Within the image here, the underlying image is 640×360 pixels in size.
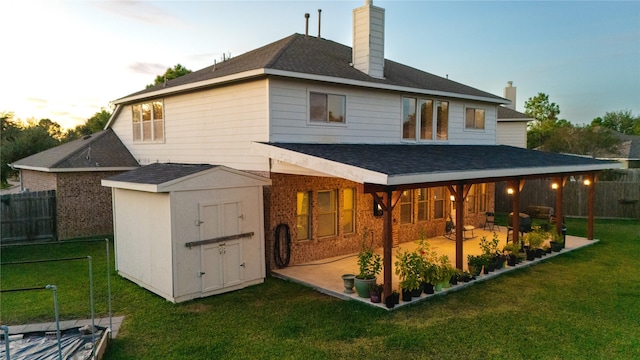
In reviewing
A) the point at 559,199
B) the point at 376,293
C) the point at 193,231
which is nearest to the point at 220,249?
the point at 193,231

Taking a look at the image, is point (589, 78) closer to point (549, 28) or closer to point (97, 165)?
point (549, 28)

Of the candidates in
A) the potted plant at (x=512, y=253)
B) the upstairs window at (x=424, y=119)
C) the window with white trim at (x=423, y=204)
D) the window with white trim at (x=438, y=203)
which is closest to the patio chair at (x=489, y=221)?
the window with white trim at (x=438, y=203)

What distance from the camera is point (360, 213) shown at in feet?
36.9

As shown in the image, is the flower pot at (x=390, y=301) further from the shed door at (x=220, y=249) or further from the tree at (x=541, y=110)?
the tree at (x=541, y=110)

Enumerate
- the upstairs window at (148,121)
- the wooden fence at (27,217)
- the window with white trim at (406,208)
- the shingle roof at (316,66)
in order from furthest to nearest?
the upstairs window at (148,121)
the wooden fence at (27,217)
the window with white trim at (406,208)
the shingle roof at (316,66)

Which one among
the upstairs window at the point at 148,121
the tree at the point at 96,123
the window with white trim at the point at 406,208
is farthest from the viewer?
the tree at the point at 96,123

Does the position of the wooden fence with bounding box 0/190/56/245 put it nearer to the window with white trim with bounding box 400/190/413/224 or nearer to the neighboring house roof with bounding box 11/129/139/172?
the neighboring house roof with bounding box 11/129/139/172

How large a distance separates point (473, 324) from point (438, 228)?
736 centimetres

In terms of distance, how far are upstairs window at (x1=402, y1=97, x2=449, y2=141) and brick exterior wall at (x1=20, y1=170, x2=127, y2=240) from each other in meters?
10.2

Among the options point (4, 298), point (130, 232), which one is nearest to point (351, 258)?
point (130, 232)

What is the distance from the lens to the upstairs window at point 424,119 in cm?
1237

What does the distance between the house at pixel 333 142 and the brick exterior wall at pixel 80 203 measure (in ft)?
5.98

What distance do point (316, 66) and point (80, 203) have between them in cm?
929

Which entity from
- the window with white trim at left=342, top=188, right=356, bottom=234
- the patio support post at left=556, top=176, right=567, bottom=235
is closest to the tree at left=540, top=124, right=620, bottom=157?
the patio support post at left=556, top=176, right=567, bottom=235
